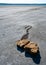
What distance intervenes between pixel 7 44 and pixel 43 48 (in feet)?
3.54

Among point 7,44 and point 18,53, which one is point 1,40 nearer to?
point 7,44

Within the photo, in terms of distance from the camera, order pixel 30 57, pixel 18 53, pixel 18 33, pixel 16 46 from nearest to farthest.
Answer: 1. pixel 30 57
2. pixel 18 53
3. pixel 16 46
4. pixel 18 33

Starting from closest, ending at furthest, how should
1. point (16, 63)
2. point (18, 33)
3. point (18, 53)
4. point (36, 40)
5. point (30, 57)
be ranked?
point (16, 63) → point (30, 57) → point (18, 53) → point (36, 40) → point (18, 33)

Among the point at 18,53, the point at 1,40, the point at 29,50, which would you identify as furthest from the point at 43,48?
the point at 1,40

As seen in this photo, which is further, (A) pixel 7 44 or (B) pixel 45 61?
(A) pixel 7 44

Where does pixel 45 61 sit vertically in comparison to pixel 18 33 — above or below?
above

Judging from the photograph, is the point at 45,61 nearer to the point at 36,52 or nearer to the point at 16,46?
the point at 36,52

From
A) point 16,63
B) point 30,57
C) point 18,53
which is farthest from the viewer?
point 18,53

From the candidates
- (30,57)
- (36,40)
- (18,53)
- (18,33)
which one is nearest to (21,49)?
(18,53)

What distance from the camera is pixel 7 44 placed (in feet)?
11.9

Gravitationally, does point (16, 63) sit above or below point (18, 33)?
above

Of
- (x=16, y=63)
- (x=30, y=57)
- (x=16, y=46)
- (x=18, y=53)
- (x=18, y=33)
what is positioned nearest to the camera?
(x=16, y=63)

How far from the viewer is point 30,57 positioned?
2.89 meters

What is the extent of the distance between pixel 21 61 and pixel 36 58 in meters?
0.36
